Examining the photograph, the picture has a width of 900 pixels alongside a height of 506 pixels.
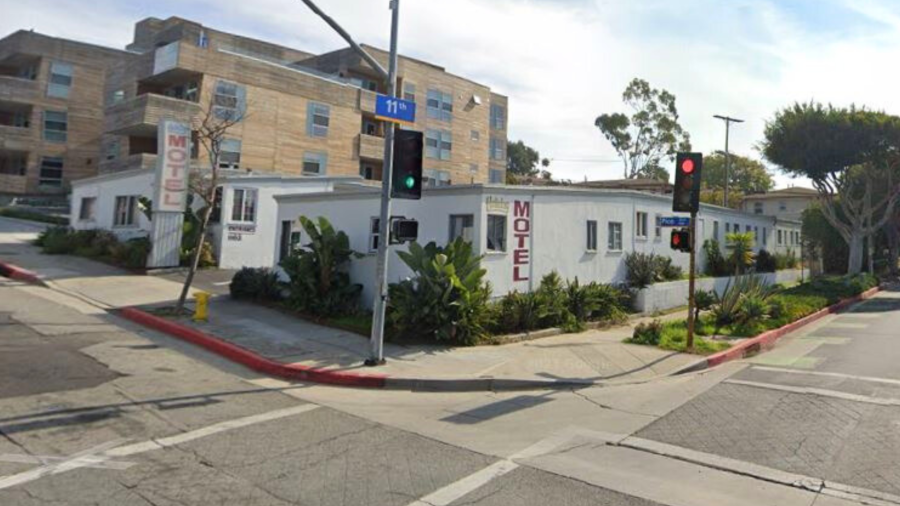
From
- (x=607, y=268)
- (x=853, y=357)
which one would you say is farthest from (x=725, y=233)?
(x=853, y=357)

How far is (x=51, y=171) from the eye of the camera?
137ft

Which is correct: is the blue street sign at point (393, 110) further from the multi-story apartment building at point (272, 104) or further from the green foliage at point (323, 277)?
the multi-story apartment building at point (272, 104)

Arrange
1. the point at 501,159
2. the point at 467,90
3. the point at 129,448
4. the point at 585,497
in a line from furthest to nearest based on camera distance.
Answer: the point at 501,159, the point at 467,90, the point at 129,448, the point at 585,497

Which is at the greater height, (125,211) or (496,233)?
(125,211)

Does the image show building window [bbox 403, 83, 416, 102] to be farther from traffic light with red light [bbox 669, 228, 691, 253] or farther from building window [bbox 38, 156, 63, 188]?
traffic light with red light [bbox 669, 228, 691, 253]

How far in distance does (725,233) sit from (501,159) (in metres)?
29.4

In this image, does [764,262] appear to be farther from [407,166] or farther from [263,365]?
[263,365]

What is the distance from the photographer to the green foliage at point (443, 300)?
1272cm

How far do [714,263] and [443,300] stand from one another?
18012mm

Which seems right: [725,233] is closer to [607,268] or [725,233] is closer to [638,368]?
[607,268]

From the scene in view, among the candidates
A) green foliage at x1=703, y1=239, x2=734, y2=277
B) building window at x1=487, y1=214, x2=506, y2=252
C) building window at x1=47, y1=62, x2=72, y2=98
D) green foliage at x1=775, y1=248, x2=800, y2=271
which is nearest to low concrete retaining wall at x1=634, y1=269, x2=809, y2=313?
green foliage at x1=703, y1=239, x2=734, y2=277

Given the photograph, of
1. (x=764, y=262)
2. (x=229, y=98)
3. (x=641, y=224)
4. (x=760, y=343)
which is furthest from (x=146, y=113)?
(x=764, y=262)

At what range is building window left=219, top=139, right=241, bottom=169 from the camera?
33.2 meters

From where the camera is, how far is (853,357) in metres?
12.5
